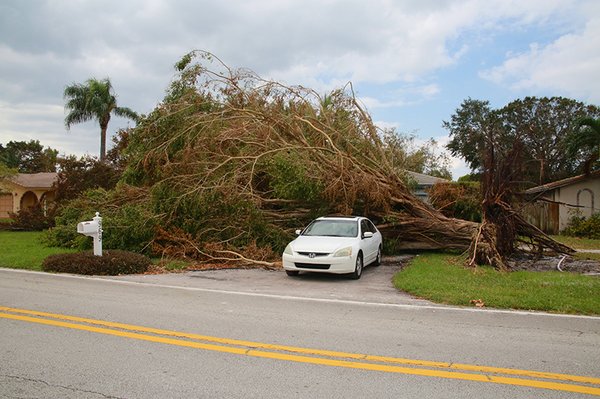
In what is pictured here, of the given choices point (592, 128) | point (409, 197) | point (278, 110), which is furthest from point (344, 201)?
point (592, 128)

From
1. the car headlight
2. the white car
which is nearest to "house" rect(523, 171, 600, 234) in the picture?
the white car

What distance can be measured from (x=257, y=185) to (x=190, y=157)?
245 centimetres

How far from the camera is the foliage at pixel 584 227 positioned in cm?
2322

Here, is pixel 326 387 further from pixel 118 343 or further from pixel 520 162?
pixel 520 162

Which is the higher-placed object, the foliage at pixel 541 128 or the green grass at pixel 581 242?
the foliage at pixel 541 128

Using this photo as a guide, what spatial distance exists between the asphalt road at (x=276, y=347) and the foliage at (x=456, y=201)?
1165 centimetres

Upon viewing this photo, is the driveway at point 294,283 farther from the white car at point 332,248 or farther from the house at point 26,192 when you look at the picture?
the house at point 26,192

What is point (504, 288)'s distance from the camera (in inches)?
379

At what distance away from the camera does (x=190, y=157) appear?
14.9 metres

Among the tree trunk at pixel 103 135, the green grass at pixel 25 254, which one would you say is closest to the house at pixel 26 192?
the tree trunk at pixel 103 135

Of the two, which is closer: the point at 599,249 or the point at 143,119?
the point at 143,119

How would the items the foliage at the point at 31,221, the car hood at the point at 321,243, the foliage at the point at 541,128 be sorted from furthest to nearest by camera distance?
the foliage at the point at 541,128
the foliage at the point at 31,221
the car hood at the point at 321,243

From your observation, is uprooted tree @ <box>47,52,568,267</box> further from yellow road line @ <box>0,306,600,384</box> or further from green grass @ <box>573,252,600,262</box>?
yellow road line @ <box>0,306,600,384</box>

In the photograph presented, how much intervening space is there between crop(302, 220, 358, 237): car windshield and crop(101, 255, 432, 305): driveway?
107 centimetres
